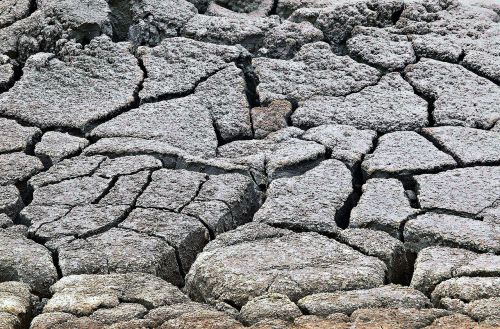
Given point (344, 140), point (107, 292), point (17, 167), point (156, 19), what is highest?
point (156, 19)

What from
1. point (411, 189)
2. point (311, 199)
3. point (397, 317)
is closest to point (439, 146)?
point (411, 189)

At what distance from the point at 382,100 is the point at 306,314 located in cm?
174

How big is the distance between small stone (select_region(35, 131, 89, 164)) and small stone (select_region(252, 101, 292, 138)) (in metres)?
0.75

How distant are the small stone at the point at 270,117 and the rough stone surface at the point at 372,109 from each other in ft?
0.17

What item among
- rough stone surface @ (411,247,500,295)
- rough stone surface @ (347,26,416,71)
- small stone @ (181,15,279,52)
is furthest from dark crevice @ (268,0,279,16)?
rough stone surface @ (411,247,500,295)

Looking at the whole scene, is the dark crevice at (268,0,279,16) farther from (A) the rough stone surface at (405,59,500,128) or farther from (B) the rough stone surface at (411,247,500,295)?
(B) the rough stone surface at (411,247,500,295)

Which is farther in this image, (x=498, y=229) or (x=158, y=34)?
(x=158, y=34)

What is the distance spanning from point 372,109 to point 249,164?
2.24 feet

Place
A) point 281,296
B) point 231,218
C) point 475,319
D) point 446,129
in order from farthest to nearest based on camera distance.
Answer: point 446,129 → point 231,218 → point 281,296 → point 475,319

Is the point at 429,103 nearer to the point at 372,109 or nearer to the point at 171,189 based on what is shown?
the point at 372,109

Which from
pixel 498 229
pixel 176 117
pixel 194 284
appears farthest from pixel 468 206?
pixel 176 117

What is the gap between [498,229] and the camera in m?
3.21

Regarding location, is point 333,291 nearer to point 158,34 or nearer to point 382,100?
point 382,100

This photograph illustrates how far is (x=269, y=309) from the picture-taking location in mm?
2633
